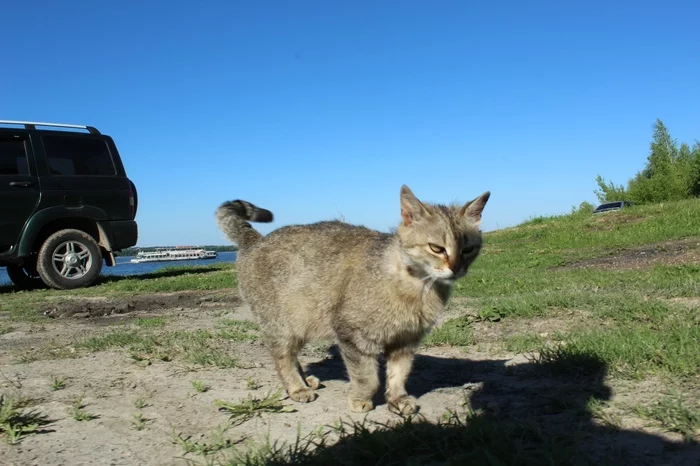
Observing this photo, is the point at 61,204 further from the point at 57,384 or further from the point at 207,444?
the point at 207,444

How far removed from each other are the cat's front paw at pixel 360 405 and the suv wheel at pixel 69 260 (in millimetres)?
9083

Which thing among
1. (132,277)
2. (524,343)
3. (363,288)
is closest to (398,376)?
(363,288)

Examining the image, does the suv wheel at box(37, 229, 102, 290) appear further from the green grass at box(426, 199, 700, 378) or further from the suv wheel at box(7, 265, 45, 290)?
the green grass at box(426, 199, 700, 378)

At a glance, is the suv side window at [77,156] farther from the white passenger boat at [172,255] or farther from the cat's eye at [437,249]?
the white passenger boat at [172,255]

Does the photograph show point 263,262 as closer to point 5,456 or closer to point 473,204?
point 473,204

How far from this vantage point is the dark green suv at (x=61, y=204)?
418 inches

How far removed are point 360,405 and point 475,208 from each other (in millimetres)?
1651

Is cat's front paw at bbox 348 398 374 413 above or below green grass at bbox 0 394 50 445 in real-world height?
below

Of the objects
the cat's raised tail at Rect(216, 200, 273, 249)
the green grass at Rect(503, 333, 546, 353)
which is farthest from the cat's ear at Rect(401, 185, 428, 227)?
the green grass at Rect(503, 333, 546, 353)

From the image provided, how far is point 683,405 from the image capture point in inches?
122

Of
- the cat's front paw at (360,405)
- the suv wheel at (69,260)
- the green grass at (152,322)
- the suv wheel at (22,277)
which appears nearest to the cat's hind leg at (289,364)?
the cat's front paw at (360,405)

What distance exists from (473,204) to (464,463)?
6.85ft

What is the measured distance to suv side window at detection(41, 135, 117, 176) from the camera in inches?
442

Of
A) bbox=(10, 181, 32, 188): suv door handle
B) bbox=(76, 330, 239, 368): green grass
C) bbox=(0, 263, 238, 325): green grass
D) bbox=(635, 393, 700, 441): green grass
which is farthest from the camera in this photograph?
bbox=(10, 181, 32, 188): suv door handle
